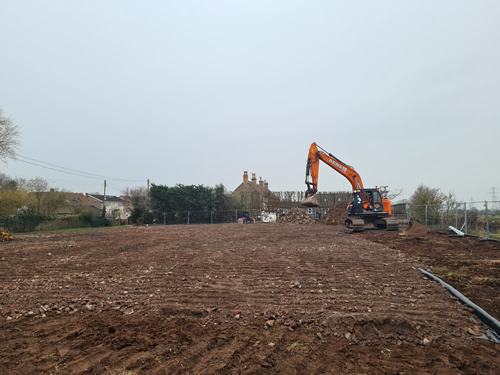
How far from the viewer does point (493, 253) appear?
28.3 feet

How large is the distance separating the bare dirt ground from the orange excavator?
9350 millimetres

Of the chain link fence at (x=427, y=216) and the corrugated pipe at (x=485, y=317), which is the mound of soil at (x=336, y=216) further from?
the corrugated pipe at (x=485, y=317)

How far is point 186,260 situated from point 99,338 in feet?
14.9

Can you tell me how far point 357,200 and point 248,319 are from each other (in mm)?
14922

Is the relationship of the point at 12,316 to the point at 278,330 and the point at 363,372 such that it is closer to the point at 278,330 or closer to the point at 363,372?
the point at 278,330

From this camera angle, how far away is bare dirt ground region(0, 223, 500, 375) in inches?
113

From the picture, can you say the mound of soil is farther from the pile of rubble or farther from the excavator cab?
the excavator cab

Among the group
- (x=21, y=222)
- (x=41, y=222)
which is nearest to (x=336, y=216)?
(x=41, y=222)

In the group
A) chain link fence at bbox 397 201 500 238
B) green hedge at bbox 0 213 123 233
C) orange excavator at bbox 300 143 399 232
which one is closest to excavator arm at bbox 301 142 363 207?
orange excavator at bbox 300 143 399 232

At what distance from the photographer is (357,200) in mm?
17219

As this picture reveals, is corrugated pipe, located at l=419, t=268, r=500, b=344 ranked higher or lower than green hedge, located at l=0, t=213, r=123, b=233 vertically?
higher

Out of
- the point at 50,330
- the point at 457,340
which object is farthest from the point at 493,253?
the point at 50,330

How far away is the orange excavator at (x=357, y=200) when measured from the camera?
A: 645 inches

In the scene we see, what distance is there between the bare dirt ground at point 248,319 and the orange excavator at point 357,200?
9350 millimetres
